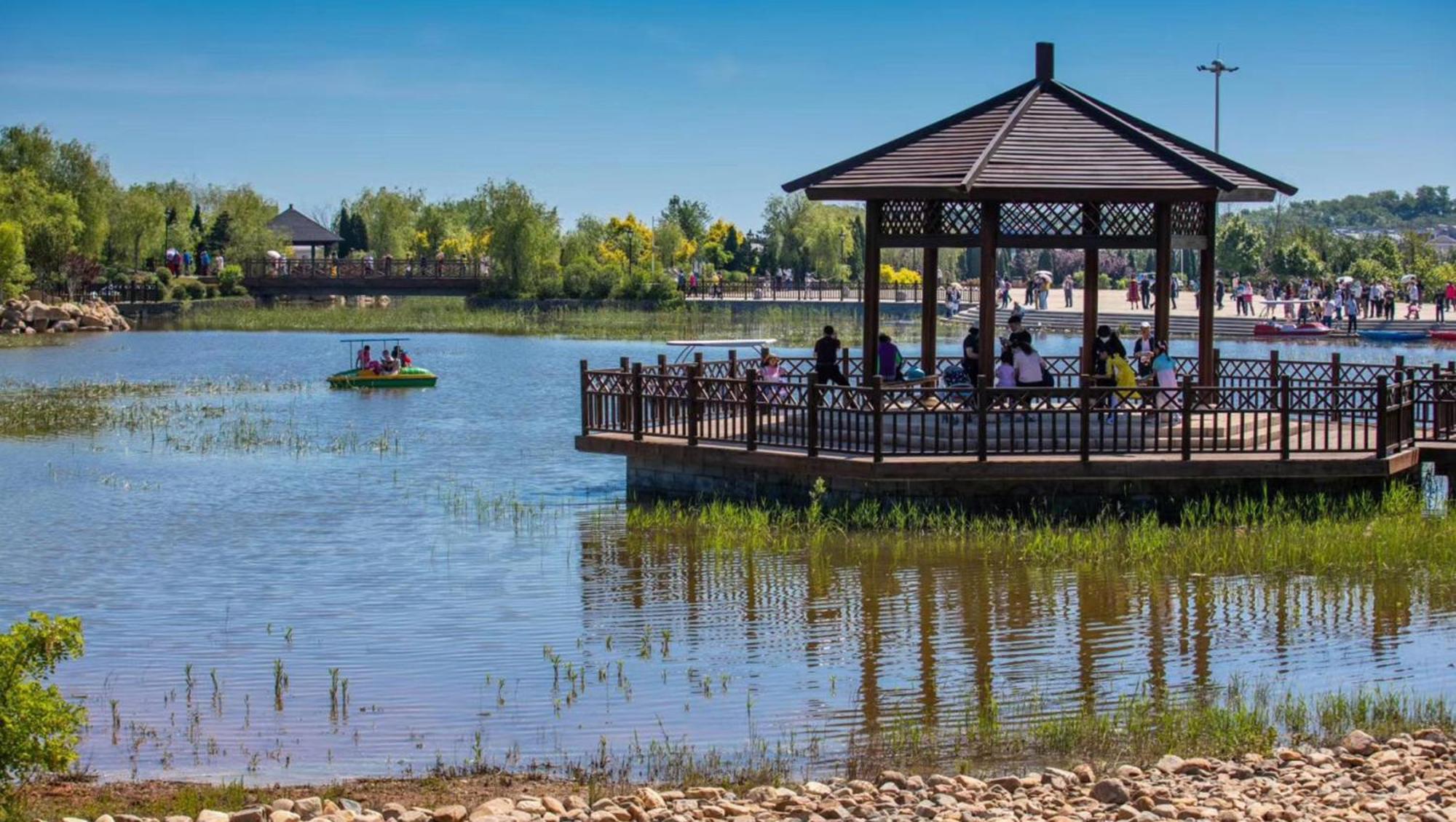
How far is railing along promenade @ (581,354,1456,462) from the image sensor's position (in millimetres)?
21141

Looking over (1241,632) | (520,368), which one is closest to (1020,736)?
(1241,632)

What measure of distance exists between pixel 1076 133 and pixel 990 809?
14181 mm

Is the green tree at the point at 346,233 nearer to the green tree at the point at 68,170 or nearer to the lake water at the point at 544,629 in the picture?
the green tree at the point at 68,170

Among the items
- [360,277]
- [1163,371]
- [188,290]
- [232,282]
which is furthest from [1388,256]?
[1163,371]

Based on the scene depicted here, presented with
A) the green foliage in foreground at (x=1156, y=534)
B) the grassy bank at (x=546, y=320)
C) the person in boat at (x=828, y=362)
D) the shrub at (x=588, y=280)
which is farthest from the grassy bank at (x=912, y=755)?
the shrub at (x=588, y=280)

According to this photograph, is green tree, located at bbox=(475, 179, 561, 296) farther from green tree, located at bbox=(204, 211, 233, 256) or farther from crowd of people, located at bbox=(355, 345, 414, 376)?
crowd of people, located at bbox=(355, 345, 414, 376)

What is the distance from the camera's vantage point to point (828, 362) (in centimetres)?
2466

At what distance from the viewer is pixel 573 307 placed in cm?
8469

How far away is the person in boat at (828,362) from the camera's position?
2444cm

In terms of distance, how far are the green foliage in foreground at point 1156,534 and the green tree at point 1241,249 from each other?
3562 inches

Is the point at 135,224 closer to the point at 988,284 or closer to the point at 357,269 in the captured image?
the point at 357,269

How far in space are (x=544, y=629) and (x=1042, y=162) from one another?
30.2 feet

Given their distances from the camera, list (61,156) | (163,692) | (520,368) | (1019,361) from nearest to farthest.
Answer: (163,692) → (1019,361) → (520,368) → (61,156)

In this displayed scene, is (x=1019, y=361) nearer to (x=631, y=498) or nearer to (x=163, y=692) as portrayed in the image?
(x=631, y=498)
